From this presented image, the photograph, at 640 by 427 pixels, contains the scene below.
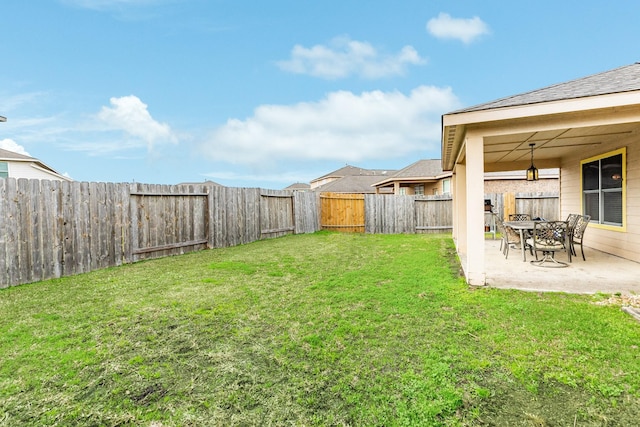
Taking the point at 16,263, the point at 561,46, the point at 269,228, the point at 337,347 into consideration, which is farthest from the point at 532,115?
the point at 561,46

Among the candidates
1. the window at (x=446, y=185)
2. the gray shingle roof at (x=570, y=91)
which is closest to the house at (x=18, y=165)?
the gray shingle roof at (x=570, y=91)

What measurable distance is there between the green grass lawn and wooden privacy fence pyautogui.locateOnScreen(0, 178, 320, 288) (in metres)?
0.82

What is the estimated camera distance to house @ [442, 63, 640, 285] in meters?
4.16

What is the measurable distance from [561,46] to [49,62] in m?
18.6

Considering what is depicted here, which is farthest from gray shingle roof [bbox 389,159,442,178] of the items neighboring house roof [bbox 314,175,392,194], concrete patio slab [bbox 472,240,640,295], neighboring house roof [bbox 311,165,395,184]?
neighboring house roof [bbox 311,165,395,184]

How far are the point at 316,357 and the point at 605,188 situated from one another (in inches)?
310

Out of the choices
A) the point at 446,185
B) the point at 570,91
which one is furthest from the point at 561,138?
the point at 446,185

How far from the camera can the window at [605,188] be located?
6367 mm

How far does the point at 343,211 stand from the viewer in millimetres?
14633

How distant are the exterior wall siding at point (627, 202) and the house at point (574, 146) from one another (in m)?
0.02

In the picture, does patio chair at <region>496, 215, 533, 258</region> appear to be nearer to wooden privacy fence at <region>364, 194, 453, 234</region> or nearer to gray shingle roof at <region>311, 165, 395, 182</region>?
wooden privacy fence at <region>364, 194, 453, 234</region>

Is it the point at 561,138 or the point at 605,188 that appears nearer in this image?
the point at 561,138

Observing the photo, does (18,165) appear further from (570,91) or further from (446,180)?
(446,180)

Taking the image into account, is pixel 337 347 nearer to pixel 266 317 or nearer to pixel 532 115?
pixel 266 317
